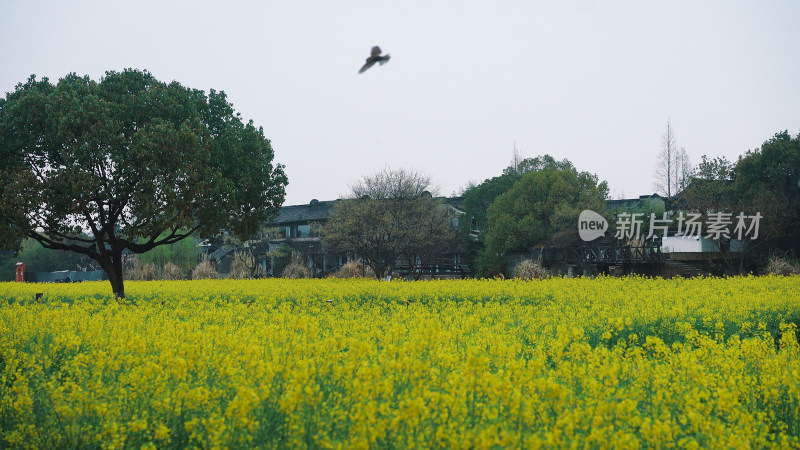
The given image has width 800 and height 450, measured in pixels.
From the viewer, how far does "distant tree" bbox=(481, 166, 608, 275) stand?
36750 mm

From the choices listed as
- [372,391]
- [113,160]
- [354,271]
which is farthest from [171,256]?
[372,391]

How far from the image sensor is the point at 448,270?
1650 inches

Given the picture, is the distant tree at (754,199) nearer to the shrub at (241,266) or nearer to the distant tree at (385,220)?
the distant tree at (385,220)

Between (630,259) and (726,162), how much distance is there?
393 inches

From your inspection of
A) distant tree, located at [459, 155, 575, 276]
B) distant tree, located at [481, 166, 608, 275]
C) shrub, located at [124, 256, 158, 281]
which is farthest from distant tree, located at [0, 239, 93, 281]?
distant tree, located at [481, 166, 608, 275]

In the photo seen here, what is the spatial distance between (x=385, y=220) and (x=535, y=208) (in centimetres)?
1160

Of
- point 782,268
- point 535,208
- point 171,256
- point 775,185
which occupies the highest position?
point 775,185

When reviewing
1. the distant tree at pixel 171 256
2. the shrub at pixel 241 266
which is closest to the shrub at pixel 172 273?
the shrub at pixel 241 266

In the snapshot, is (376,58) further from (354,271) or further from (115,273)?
(354,271)

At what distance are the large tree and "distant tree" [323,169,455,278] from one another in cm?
1154

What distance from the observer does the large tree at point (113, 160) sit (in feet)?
53.1

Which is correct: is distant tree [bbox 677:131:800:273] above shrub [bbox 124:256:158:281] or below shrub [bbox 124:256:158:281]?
above

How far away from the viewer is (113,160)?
16516mm

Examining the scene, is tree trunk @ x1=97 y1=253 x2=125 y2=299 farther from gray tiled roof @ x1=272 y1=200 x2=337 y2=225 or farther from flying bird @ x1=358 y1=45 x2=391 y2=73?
gray tiled roof @ x1=272 y1=200 x2=337 y2=225
